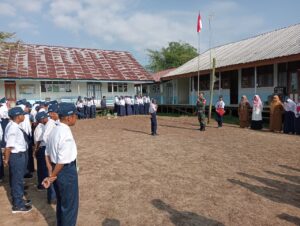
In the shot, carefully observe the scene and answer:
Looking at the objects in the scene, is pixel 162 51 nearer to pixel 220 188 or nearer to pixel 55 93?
pixel 55 93

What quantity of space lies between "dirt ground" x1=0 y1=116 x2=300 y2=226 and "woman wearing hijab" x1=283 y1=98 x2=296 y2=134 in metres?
2.43

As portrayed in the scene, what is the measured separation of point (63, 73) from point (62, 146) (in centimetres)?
2192

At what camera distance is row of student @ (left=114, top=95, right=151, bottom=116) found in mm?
24266

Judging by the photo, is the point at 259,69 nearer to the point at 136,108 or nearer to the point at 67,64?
the point at 136,108

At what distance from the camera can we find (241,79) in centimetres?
1964

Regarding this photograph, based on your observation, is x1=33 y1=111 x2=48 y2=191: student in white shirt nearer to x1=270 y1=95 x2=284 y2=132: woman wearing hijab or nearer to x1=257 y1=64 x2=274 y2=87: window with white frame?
x1=270 y1=95 x2=284 y2=132: woman wearing hijab

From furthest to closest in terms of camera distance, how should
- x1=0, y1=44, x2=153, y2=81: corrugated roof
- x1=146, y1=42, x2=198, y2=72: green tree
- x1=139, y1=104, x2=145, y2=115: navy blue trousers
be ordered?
x1=146, y1=42, x2=198, y2=72: green tree → x1=139, y1=104, x2=145, y2=115: navy blue trousers → x1=0, y1=44, x2=153, y2=81: corrugated roof

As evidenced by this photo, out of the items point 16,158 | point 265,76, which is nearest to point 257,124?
point 265,76

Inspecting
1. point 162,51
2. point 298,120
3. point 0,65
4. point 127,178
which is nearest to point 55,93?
point 0,65

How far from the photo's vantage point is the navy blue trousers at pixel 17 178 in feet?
17.6

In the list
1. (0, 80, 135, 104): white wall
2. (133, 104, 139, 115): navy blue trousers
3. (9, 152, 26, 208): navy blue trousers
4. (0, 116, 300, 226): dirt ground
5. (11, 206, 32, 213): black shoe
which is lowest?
(11, 206, 32, 213): black shoe

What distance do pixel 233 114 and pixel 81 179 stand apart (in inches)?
578

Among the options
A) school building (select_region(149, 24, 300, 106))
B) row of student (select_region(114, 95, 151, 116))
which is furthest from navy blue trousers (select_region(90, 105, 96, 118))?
school building (select_region(149, 24, 300, 106))

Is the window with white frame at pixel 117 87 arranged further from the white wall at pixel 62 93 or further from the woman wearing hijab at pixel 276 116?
the woman wearing hijab at pixel 276 116
